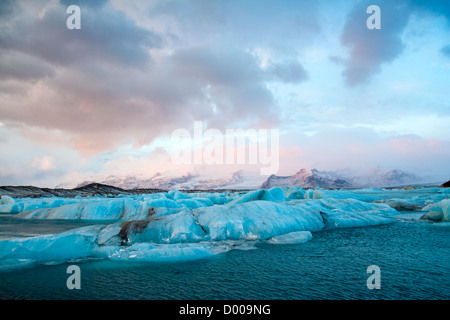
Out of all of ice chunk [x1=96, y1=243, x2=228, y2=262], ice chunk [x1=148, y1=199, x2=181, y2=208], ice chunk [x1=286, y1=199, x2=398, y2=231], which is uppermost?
ice chunk [x1=96, y1=243, x2=228, y2=262]

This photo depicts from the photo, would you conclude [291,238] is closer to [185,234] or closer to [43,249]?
[185,234]

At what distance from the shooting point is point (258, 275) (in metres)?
4.40

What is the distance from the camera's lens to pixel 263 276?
4.35m

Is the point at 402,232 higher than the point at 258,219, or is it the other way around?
the point at 258,219

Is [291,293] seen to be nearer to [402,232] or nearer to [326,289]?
[326,289]

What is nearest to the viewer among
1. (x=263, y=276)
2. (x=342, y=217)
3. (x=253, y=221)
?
(x=263, y=276)

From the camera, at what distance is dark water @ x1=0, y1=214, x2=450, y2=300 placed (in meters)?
3.64

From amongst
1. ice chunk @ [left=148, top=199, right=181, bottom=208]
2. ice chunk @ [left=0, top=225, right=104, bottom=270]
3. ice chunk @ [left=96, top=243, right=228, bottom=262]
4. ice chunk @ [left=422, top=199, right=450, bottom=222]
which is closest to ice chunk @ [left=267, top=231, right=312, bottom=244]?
ice chunk @ [left=96, top=243, right=228, bottom=262]

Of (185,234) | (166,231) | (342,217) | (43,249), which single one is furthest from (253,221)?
(43,249)

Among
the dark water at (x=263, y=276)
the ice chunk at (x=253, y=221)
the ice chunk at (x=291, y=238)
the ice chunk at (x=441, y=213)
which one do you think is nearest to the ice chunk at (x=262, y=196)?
the ice chunk at (x=253, y=221)

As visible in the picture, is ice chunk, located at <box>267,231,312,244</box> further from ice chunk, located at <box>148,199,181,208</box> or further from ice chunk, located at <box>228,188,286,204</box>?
ice chunk, located at <box>148,199,181,208</box>

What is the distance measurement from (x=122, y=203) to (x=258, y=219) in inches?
385
